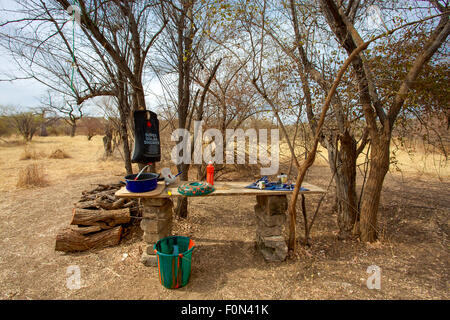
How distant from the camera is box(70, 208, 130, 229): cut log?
11.7 ft

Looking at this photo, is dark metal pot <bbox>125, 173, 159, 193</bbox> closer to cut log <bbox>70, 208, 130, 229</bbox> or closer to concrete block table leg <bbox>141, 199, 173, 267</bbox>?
concrete block table leg <bbox>141, 199, 173, 267</bbox>

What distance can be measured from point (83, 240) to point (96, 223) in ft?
0.99

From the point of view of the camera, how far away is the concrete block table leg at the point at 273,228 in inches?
116

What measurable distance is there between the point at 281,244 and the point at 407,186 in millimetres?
5708

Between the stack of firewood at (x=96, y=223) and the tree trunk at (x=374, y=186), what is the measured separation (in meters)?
3.65

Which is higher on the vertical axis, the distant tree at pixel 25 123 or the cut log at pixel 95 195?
the distant tree at pixel 25 123

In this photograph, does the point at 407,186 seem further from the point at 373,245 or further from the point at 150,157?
the point at 150,157

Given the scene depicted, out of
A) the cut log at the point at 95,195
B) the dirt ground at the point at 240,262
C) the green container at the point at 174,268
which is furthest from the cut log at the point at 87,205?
the green container at the point at 174,268

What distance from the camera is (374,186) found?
3.26 meters

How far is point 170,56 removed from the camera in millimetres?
4625

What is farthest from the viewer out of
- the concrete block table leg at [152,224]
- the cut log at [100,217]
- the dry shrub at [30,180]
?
the dry shrub at [30,180]

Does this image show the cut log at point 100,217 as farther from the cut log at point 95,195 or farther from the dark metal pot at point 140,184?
the dark metal pot at point 140,184

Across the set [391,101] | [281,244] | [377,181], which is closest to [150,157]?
[281,244]
